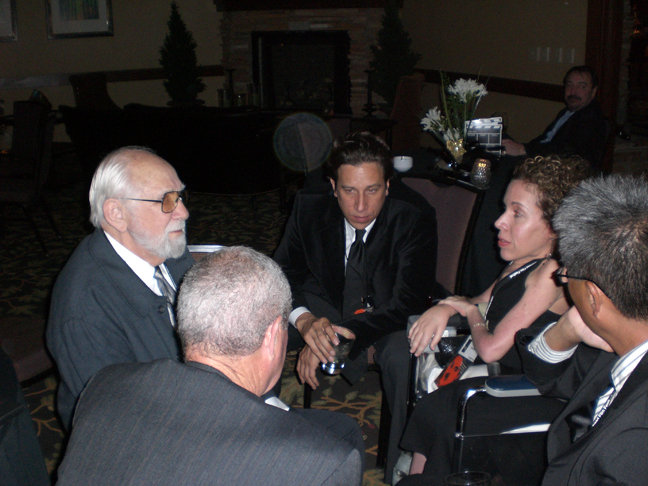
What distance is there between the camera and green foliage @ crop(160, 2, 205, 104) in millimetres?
9641

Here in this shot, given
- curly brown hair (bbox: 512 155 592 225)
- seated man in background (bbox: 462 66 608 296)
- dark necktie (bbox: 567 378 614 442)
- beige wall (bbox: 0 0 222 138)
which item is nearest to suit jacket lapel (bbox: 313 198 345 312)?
curly brown hair (bbox: 512 155 592 225)

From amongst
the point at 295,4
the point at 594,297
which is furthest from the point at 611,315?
the point at 295,4

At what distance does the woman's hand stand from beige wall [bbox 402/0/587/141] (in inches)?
197

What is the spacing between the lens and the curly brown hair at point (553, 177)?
6.46 ft

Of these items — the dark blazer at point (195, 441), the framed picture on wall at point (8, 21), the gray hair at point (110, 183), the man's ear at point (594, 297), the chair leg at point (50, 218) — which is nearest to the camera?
the dark blazer at point (195, 441)

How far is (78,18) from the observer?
9.26 metres

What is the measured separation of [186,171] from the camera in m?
5.89

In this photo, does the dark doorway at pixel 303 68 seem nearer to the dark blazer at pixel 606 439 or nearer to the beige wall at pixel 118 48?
the beige wall at pixel 118 48

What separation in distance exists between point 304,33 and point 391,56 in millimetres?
1934

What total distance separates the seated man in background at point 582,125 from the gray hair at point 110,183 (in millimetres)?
3227

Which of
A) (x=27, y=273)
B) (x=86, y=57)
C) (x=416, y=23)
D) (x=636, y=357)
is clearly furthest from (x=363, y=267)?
(x=86, y=57)

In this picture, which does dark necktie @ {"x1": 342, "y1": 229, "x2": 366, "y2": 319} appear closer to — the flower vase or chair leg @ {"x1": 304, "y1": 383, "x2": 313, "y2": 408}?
chair leg @ {"x1": 304, "y1": 383, "x2": 313, "y2": 408}

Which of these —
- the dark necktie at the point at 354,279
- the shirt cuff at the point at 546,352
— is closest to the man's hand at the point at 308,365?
the dark necktie at the point at 354,279

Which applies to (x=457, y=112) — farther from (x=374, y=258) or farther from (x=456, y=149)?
(x=374, y=258)
